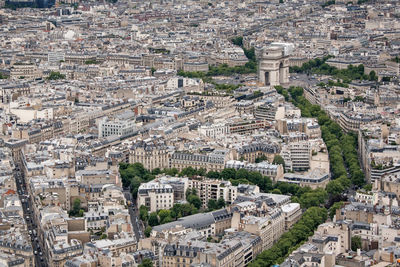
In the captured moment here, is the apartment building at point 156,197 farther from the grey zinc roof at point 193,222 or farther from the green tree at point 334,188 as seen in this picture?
the green tree at point 334,188

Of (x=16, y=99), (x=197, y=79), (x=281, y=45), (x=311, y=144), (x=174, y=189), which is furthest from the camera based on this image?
(x=281, y=45)

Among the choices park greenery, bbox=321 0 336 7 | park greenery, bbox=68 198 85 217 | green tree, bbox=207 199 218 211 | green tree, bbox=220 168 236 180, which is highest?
park greenery, bbox=321 0 336 7

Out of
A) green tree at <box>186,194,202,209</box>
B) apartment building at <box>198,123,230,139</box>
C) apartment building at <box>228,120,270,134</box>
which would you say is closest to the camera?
green tree at <box>186,194,202,209</box>

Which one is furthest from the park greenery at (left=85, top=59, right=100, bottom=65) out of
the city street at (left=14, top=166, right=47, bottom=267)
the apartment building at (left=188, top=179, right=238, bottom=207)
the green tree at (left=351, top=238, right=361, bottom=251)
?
the green tree at (left=351, top=238, right=361, bottom=251)

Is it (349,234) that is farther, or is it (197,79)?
(197,79)

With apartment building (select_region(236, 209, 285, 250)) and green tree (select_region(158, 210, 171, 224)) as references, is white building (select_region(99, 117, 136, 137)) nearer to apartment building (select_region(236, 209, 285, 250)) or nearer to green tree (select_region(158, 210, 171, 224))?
green tree (select_region(158, 210, 171, 224))

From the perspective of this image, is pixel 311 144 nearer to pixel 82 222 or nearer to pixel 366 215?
pixel 366 215

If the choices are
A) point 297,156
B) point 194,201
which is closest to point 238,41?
point 297,156

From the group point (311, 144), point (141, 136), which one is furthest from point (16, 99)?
point (311, 144)
